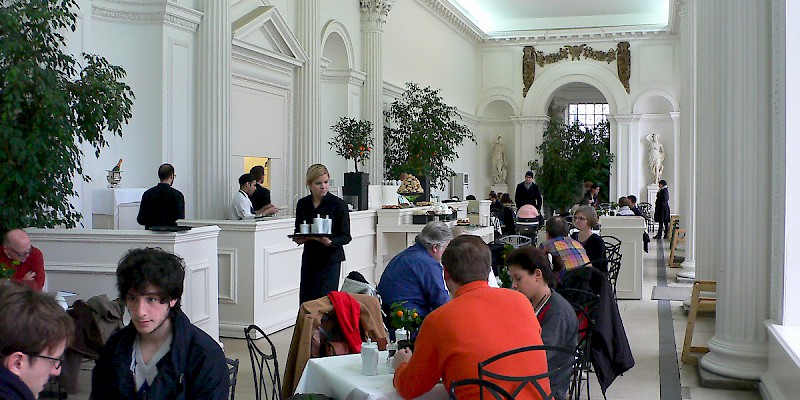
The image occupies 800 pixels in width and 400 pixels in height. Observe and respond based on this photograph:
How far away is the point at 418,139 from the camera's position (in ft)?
56.6

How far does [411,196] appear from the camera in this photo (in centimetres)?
1318

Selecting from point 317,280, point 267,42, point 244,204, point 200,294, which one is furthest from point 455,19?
point 317,280

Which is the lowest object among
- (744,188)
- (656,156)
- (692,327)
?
(692,327)

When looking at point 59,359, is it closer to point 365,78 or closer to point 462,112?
point 365,78

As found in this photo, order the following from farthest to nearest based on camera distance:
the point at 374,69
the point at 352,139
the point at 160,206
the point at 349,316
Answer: the point at 374,69 → the point at 352,139 → the point at 160,206 → the point at 349,316

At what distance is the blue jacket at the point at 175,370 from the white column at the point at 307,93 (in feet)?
35.6

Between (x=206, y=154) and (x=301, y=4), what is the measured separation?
4.18 metres

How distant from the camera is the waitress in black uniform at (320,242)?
6465 millimetres

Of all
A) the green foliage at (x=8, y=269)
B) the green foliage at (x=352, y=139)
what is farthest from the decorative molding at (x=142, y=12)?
the green foliage at (x=352, y=139)

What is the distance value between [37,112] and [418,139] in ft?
36.9

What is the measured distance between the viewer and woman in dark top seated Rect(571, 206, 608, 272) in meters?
8.26

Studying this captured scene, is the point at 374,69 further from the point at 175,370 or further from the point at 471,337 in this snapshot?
the point at 175,370

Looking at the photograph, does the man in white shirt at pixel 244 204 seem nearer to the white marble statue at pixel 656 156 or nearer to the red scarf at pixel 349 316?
the red scarf at pixel 349 316

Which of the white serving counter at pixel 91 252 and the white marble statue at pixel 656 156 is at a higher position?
the white marble statue at pixel 656 156
